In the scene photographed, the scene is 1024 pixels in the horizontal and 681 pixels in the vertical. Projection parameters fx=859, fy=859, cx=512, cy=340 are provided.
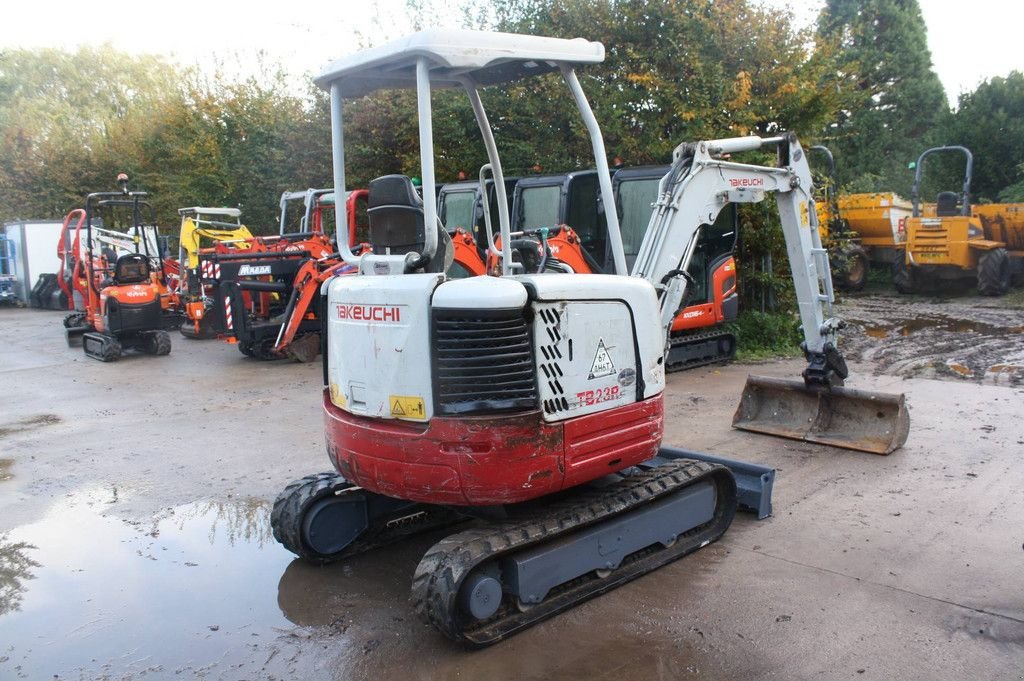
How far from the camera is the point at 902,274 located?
17.5 meters

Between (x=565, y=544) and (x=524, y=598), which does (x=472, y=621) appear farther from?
(x=565, y=544)

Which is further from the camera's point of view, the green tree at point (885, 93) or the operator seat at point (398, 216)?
the green tree at point (885, 93)

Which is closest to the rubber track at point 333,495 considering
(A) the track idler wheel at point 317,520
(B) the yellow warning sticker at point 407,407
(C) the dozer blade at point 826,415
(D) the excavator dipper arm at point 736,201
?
(A) the track idler wheel at point 317,520

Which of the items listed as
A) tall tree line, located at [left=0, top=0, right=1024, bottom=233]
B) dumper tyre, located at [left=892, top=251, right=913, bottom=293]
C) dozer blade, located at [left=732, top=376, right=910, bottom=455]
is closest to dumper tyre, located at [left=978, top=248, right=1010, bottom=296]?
dumper tyre, located at [left=892, top=251, right=913, bottom=293]

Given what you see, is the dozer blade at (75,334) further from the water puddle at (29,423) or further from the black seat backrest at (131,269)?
→ the water puddle at (29,423)

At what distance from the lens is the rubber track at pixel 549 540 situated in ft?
12.4

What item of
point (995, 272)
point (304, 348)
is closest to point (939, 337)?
point (995, 272)

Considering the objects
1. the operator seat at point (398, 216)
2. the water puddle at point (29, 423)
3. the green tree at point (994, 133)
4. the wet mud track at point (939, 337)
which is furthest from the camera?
the green tree at point (994, 133)

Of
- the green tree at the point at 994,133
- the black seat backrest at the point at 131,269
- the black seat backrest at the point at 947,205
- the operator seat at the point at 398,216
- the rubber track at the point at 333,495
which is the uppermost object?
the green tree at the point at 994,133

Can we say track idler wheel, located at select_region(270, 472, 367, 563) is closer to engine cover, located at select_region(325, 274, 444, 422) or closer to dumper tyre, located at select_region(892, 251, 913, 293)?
engine cover, located at select_region(325, 274, 444, 422)

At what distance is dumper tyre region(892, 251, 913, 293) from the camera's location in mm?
17469

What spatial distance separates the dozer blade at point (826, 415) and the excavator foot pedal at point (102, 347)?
9.41 meters

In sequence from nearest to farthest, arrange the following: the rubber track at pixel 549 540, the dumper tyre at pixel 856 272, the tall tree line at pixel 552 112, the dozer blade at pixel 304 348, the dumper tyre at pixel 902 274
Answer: the rubber track at pixel 549 540 < the dozer blade at pixel 304 348 < the tall tree line at pixel 552 112 < the dumper tyre at pixel 902 274 < the dumper tyre at pixel 856 272

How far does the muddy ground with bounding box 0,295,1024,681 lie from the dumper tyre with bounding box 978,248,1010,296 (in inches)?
350
